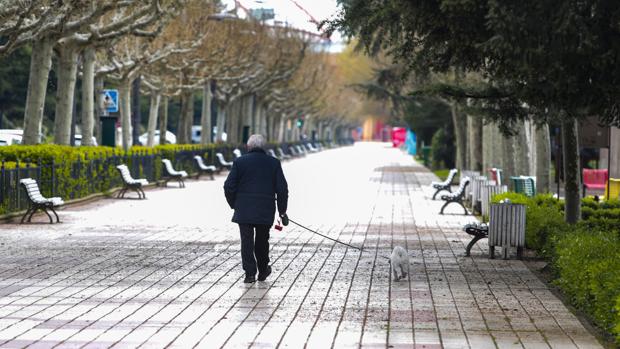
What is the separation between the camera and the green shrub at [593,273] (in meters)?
10.4

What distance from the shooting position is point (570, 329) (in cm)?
1094

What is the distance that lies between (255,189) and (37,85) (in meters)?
18.7

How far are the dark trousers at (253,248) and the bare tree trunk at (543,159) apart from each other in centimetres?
1161

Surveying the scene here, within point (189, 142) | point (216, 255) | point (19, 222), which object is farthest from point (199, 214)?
point (189, 142)

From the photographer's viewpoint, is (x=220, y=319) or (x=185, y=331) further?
(x=220, y=319)

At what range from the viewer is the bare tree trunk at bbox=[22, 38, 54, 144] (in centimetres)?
3127

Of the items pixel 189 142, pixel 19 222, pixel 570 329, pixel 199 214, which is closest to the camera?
pixel 570 329

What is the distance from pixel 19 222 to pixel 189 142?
121 ft

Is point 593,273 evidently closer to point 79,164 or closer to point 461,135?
point 79,164

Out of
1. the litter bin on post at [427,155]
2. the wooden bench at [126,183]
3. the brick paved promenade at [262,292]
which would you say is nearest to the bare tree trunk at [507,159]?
the brick paved promenade at [262,292]

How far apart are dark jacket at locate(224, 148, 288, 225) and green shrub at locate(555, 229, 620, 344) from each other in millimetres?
3128

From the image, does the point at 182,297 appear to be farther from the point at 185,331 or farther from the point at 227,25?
the point at 227,25

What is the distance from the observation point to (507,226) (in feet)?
56.5

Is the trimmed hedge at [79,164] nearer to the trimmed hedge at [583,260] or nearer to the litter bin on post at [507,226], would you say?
the litter bin on post at [507,226]
